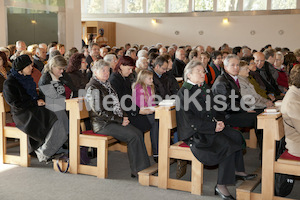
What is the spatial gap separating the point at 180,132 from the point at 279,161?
1.01m

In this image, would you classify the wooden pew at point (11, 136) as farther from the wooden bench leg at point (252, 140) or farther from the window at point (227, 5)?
the window at point (227, 5)

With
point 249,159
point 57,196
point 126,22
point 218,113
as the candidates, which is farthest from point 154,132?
point 126,22

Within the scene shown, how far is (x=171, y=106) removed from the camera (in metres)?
4.34

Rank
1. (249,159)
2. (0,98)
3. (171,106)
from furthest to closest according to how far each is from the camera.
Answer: (249,159), (0,98), (171,106)

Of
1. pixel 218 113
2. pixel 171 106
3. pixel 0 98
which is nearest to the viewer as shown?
pixel 171 106

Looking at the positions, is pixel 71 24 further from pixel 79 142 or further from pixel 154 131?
pixel 79 142

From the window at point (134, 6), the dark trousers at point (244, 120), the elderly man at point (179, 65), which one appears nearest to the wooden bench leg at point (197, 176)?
the dark trousers at point (244, 120)

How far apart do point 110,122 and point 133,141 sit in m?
0.35

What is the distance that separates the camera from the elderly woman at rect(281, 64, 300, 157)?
371cm

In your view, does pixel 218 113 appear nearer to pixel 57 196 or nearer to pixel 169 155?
pixel 169 155

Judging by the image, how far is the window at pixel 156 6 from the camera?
A: 60.1 ft

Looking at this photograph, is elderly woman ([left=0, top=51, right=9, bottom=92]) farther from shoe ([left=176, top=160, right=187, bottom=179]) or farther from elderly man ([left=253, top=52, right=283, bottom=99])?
elderly man ([left=253, top=52, right=283, bottom=99])

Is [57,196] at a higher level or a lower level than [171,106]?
lower

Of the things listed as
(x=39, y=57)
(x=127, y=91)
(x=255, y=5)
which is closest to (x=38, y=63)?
(x=39, y=57)
